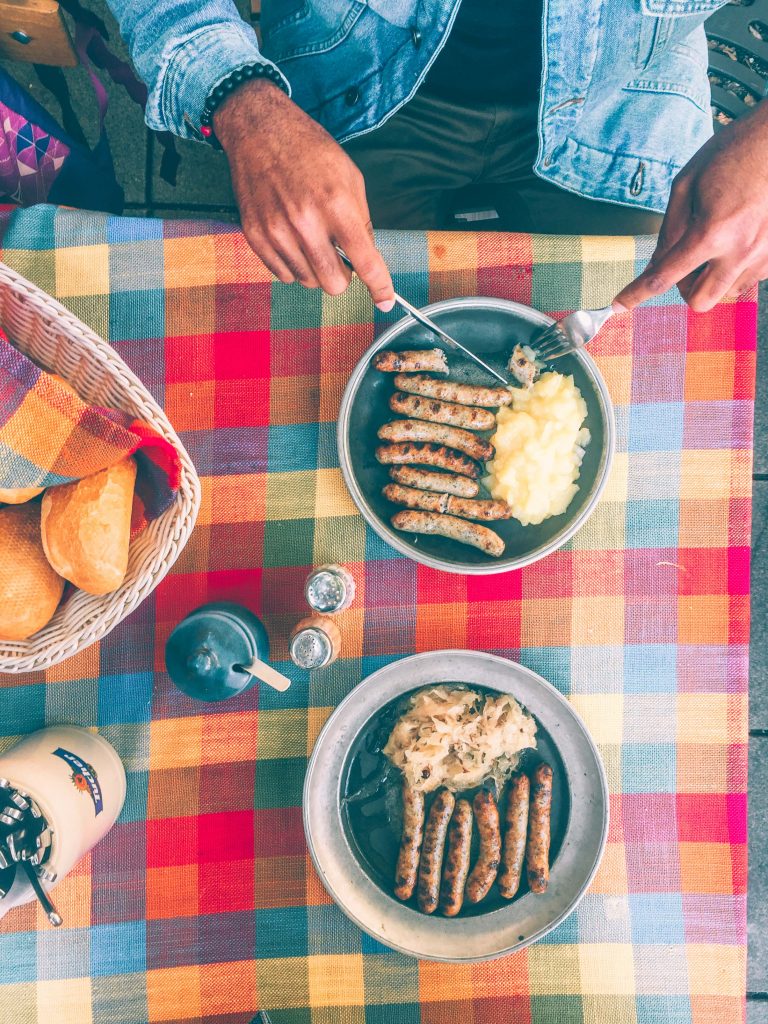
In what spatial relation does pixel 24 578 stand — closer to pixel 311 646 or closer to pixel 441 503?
pixel 311 646

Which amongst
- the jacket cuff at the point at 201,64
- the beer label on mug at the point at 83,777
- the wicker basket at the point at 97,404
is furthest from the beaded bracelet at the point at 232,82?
the beer label on mug at the point at 83,777

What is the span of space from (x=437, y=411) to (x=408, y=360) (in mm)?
128

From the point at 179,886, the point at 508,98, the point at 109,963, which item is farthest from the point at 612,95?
the point at 109,963


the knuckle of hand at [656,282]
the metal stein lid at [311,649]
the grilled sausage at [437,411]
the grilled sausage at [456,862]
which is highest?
the knuckle of hand at [656,282]

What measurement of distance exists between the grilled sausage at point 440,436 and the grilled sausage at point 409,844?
732 mm

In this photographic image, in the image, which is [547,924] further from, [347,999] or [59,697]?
[59,697]

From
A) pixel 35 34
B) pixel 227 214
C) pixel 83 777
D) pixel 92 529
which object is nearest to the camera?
pixel 92 529

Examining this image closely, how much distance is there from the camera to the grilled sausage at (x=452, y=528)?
147cm

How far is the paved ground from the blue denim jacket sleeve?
1054 millimetres

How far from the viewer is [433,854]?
1510 millimetres

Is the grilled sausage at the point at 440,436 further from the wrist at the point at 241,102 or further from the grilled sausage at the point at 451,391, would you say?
the wrist at the point at 241,102

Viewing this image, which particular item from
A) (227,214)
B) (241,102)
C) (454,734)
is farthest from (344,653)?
(227,214)

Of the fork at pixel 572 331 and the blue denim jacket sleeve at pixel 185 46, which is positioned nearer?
the blue denim jacket sleeve at pixel 185 46

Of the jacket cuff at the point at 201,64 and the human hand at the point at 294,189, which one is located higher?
the jacket cuff at the point at 201,64
